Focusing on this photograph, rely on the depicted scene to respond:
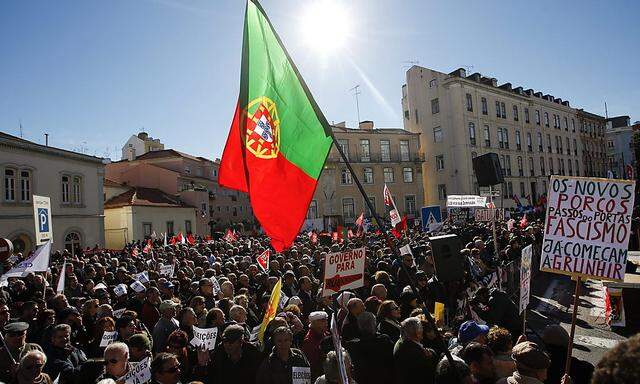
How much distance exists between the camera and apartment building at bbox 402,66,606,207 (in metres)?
43.8

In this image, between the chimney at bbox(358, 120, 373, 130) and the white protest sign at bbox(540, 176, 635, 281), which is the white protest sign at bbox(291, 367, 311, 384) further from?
the chimney at bbox(358, 120, 373, 130)

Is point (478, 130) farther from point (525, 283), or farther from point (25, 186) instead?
point (525, 283)

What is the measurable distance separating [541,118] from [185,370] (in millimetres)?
58376

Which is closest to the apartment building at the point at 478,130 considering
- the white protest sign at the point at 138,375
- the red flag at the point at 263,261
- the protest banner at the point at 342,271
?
the red flag at the point at 263,261

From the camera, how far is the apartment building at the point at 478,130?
1724 inches

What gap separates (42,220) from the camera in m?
8.89

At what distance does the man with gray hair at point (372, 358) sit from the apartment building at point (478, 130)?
38413mm

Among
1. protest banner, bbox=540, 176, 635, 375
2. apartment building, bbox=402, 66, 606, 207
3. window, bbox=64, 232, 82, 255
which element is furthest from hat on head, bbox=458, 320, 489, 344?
apartment building, bbox=402, 66, 606, 207

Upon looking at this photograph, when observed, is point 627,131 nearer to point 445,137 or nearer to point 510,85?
point 510,85

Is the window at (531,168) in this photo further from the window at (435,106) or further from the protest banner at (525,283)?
the protest banner at (525,283)

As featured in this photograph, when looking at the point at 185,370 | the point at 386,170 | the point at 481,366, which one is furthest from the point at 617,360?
the point at 386,170

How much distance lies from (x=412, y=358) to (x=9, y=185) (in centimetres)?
2764

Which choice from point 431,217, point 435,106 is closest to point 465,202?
point 431,217

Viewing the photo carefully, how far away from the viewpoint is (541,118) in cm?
5356
